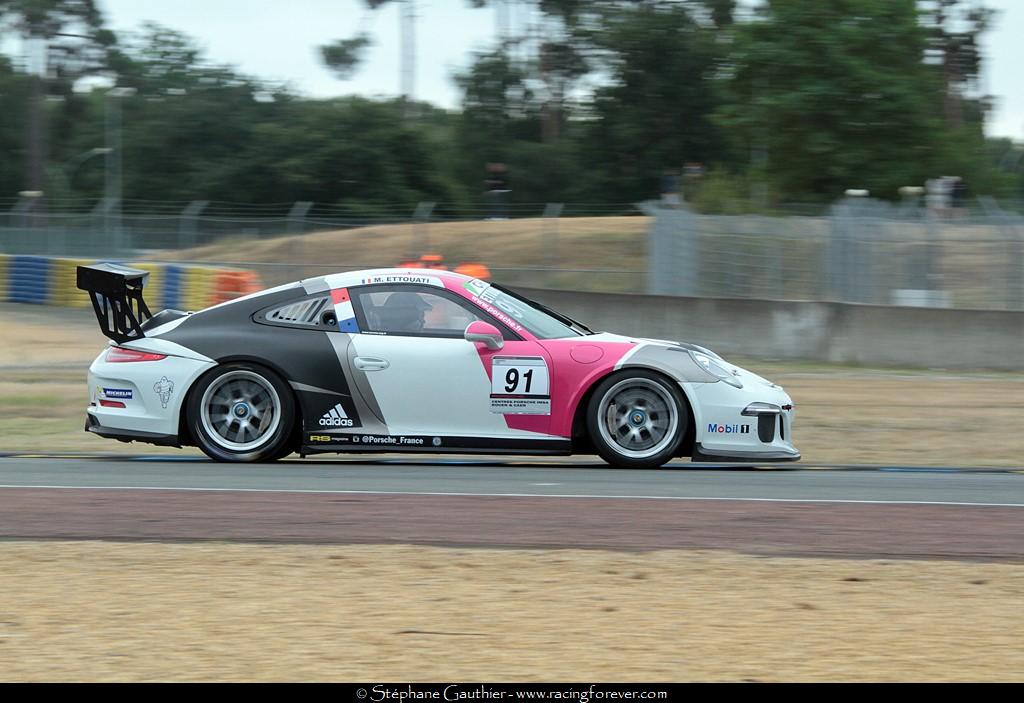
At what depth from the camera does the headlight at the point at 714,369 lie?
930 centimetres

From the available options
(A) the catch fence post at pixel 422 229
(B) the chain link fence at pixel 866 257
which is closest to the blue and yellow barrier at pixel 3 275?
(A) the catch fence post at pixel 422 229

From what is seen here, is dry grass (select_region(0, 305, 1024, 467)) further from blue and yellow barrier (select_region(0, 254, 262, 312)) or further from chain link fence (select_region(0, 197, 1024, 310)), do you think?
blue and yellow barrier (select_region(0, 254, 262, 312))

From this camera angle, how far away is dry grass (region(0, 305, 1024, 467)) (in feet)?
36.6

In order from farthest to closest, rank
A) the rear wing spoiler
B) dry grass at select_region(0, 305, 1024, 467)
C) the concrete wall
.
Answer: the concrete wall → dry grass at select_region(0, 305, 1024, 467) → the rear wing spoiler

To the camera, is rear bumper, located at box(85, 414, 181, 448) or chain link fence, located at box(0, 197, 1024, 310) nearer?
rear bumper, located at box(85, 414, 181, 448)

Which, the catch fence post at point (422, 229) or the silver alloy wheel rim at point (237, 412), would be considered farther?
the catch fence post at point (422, 229)

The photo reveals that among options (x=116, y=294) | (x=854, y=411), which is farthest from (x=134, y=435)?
(x=854, y=411)

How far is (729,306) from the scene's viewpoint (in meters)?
20.9

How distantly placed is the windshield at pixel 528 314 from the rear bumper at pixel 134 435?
2.24m

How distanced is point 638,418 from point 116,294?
11.9 feet

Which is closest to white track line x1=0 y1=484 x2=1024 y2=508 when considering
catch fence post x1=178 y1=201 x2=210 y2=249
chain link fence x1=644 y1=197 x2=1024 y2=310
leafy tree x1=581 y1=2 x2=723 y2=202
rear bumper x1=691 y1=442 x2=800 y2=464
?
rear bumper x1=691 y1=442 x2=800 y2=464

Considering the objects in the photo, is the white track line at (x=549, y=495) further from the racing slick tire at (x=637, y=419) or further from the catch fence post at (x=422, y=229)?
the catch fence post at (x=422, y=229)

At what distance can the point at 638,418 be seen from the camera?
30.6 ft
